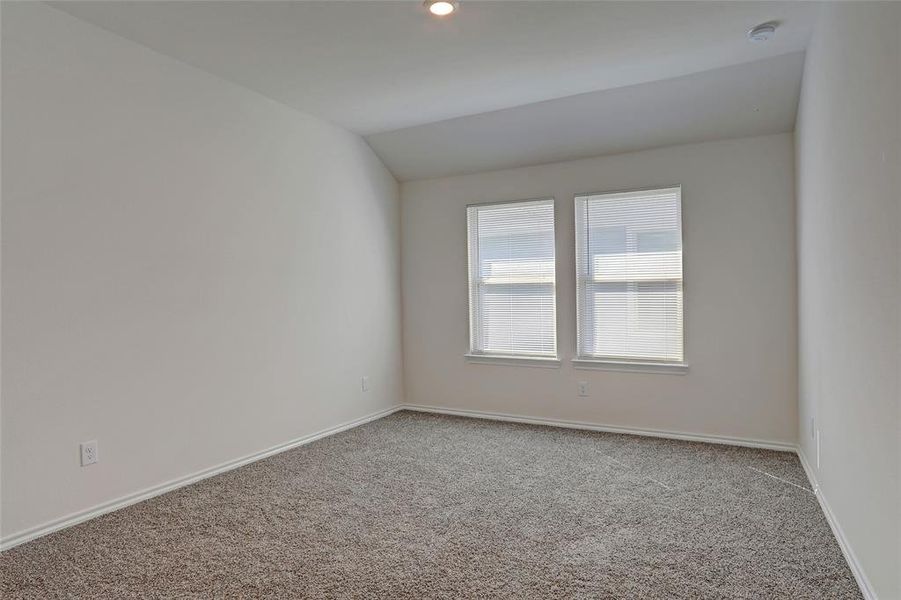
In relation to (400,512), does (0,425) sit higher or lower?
higher

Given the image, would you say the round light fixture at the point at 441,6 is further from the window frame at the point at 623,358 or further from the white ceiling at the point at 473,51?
the window frame at the point at 623,358

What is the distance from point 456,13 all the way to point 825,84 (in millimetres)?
1710

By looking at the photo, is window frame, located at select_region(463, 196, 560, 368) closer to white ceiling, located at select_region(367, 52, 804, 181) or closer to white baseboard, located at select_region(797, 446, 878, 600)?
white ceiling, located at select_region(367, 52, 804, 181)

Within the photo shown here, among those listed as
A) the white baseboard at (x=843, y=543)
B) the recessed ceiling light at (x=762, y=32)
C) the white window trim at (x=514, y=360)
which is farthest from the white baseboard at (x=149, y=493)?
the recessed ceiling light at (x=762, y=32)

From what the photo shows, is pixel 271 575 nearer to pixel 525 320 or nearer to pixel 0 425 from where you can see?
pixel 0 425

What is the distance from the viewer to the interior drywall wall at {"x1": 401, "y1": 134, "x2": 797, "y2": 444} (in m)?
3.90

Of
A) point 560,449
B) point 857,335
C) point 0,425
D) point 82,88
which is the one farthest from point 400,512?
point 82,88

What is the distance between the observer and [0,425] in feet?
8.21

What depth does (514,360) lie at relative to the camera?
4.85 meters

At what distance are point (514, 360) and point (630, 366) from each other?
954mm

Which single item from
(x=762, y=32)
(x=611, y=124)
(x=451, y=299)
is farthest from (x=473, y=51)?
(x=451, y=299)

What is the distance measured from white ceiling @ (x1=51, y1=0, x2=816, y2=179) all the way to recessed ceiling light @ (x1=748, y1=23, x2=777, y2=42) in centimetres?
5

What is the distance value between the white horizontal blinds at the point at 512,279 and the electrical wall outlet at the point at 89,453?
9.70ft

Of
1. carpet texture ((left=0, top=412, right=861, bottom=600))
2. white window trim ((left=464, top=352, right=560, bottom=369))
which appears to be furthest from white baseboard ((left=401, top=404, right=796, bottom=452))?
white window trim ((left=464, top=352, right=560, bottom=369))
